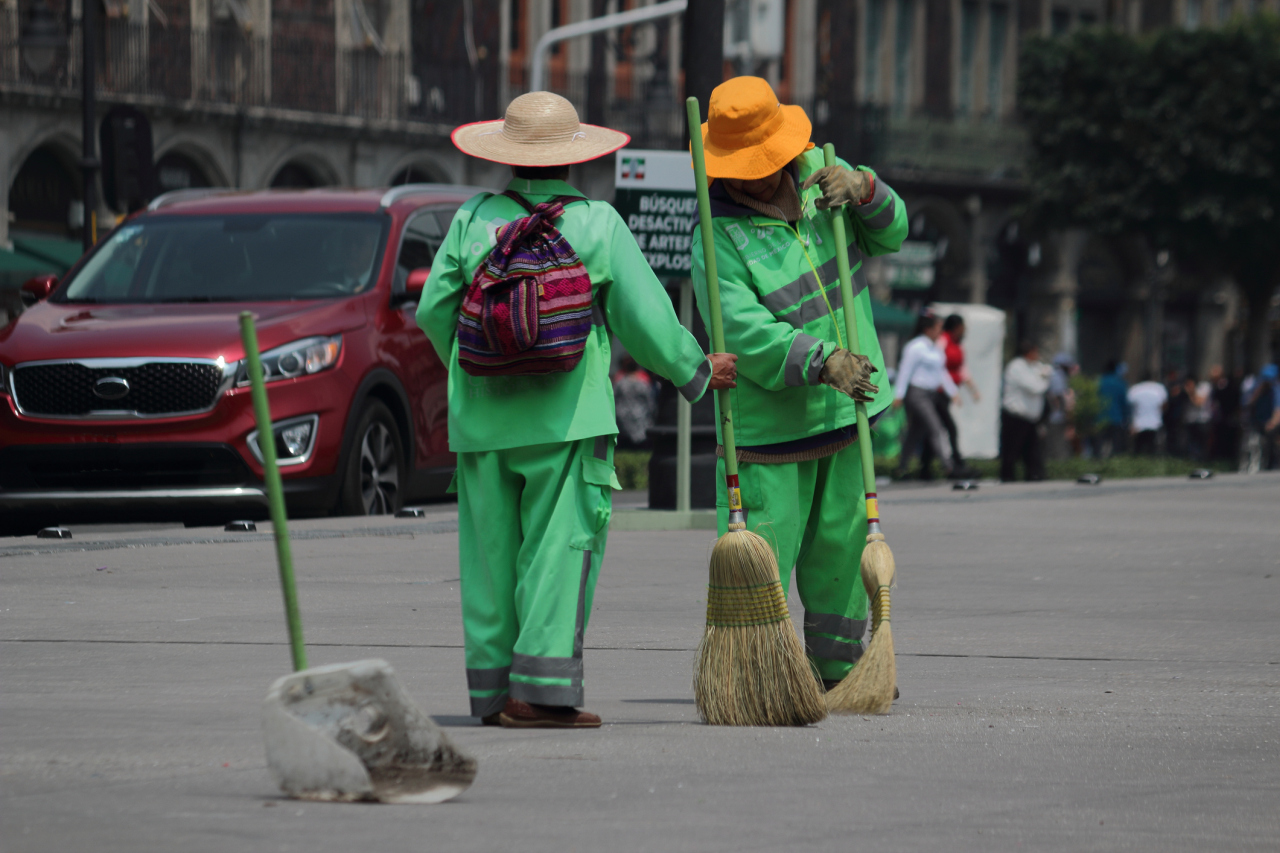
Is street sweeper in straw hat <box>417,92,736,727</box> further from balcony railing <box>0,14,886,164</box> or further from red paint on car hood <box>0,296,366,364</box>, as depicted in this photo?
balcony railing <box>0,14,886,164</box>

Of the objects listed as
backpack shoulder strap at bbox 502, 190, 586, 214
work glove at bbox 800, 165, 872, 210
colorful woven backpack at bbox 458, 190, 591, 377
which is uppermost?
backpack shoulder strap at bbox 502, 190, 586, 214

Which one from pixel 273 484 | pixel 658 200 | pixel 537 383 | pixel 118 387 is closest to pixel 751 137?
pixel 537 383

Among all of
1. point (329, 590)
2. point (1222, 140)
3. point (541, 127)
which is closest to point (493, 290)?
point (541, 127)

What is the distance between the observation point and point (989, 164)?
46719mm

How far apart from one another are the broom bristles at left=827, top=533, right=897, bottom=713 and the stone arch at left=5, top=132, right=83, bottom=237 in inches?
991

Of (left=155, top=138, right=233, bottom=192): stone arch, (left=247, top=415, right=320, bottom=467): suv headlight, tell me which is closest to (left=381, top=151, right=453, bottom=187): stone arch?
(left=155, top=138, right=233, bottom=192): stone arch

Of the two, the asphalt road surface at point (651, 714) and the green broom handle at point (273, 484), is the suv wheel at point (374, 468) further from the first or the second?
the green broom handle at point (273, 484)

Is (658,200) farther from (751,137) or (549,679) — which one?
(549,679)

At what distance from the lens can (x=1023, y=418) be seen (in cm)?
2197

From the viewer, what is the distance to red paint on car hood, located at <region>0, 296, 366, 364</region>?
11492 mm

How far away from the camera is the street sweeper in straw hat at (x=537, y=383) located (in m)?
5.85

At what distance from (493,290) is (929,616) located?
3.64 meters

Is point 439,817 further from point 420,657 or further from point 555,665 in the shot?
point 420,657

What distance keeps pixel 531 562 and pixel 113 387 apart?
6.01 meters
